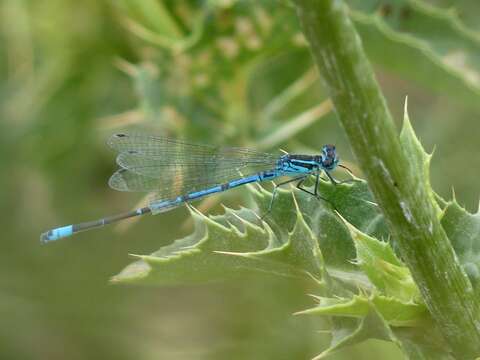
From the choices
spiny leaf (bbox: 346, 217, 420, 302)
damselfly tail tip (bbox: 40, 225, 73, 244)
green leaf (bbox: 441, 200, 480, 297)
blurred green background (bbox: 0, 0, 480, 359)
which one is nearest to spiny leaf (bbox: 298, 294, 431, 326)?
spiny leaf (bbox: 346, 217, 420, 302)

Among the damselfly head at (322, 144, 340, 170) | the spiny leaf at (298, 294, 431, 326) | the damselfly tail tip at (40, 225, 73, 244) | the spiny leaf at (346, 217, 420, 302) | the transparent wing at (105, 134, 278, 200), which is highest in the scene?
the transparent wing at (105, 134, 278, 200)

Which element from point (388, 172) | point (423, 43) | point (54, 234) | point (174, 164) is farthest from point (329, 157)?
point (388, 172)

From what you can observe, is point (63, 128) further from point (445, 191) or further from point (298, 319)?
point (445, 191)

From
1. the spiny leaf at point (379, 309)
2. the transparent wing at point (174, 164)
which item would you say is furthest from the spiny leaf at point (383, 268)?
the transparent wing at point (174, 164)

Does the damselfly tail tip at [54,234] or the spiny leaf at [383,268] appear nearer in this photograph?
the spiny leaf at [383,268]

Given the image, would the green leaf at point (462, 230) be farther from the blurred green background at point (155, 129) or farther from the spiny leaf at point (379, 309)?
the blurred green background at point (155, 129)

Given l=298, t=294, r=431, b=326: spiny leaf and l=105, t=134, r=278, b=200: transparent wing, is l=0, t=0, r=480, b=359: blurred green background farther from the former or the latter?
l=298, t=294, r=431, b=326: spiny leaf

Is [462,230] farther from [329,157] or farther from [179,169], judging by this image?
[179,169]

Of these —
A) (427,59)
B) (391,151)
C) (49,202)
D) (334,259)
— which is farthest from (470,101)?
(49,202)
